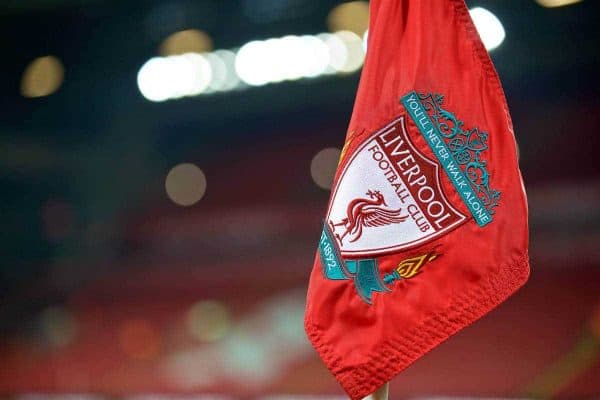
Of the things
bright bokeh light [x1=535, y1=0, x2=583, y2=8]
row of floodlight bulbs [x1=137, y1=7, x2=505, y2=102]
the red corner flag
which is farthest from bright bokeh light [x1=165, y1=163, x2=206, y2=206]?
the red corner flag

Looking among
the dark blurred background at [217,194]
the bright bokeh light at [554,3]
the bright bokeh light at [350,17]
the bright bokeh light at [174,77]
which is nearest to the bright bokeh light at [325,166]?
the dark blurred background at [217,194]

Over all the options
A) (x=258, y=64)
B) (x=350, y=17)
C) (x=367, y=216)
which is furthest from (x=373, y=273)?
(x=258, y=64)

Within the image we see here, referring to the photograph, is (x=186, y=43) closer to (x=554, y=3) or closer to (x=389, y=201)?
(x=554, y=3)

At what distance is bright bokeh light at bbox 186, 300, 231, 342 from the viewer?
2.93m

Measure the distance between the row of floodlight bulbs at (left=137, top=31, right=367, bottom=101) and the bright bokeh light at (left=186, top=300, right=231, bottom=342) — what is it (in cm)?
88

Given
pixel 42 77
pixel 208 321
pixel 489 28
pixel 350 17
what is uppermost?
pixel 42 77

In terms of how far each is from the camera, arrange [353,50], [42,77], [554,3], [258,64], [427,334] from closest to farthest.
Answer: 1. [427,334]
2. [554,3]
3. [353,50]
4. [258,64]
5. [42,77]

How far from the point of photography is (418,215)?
0.74 meters

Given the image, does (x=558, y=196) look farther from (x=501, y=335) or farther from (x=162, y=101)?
(x=162, y=101)

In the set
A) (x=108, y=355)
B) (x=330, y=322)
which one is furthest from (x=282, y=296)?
(x=330, y=322)

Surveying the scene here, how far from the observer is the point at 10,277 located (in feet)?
10.7

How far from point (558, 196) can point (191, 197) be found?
56.2 inches

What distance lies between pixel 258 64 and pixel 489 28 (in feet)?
2.99

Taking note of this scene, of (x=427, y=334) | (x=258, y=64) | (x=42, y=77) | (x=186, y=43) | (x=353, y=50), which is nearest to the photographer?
(x=427, y=334)
